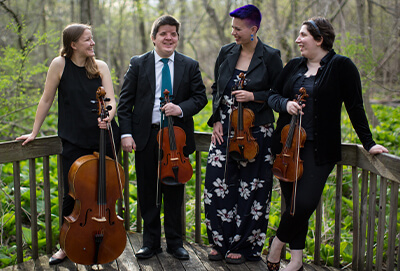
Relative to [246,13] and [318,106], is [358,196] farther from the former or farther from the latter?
[246,13]

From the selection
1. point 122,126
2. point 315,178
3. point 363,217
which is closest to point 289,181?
point 315,178

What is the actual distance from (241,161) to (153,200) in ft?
2.44

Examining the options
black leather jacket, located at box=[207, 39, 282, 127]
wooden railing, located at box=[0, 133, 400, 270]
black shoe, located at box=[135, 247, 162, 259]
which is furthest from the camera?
black shoe, located at box=[135, 247, 162, 259]

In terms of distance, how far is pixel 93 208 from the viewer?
8.93ft

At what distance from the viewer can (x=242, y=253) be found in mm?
3197

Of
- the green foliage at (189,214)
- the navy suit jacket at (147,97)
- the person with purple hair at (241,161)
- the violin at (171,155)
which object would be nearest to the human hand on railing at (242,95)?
the person with purple hair at (241,161)

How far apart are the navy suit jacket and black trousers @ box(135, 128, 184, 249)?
0.09 meters

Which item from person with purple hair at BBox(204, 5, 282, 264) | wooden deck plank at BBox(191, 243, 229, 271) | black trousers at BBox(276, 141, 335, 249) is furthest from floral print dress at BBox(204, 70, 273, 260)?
black trousers at BBox(276, 141, 335, 249)

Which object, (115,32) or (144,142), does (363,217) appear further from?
(115,32)

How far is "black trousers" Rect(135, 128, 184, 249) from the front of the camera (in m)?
3.11

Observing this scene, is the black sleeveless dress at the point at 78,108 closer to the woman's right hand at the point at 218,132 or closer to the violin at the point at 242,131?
the woman's right hand at the point at 218,132

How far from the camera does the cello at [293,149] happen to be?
2.63 metres

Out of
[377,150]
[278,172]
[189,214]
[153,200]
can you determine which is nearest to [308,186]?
[278,172]

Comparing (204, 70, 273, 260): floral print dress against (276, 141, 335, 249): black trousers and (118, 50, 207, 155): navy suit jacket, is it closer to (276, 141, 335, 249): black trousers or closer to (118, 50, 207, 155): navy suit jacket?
(118, 50, 207, 155): navy suit jacket
